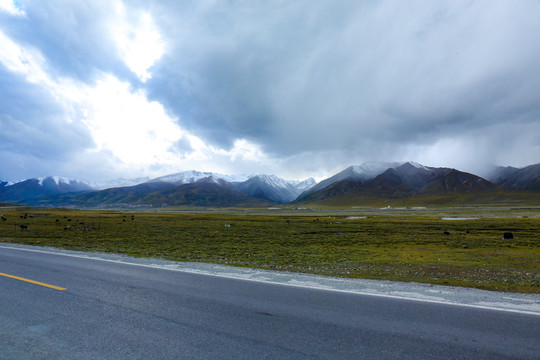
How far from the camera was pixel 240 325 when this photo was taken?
24.0 ft

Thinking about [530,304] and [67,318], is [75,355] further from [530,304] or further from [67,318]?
[530,304]

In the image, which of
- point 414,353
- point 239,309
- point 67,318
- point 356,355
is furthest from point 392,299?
point 67,318

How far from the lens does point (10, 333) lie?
6789 millimetres

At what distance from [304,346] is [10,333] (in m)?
6.87

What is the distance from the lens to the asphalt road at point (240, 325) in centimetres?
598

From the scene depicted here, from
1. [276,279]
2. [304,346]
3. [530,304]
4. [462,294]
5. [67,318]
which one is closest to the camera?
[304,346]

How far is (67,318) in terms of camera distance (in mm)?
7742

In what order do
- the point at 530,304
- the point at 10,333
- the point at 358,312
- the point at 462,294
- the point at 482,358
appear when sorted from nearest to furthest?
the point at 482,358 → the point at 10,333 → the point at 358,312 → the point at 530,304 → the point at 462,294

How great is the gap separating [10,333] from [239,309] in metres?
5.48

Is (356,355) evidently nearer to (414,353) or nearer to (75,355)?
(414,353)

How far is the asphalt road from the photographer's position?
5.98 meters

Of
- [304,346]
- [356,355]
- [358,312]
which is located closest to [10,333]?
[304,346]

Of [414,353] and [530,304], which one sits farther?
[530,304]

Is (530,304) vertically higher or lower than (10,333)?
lower
